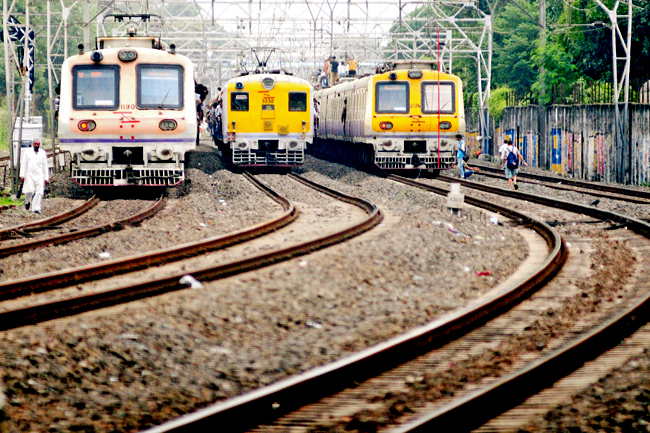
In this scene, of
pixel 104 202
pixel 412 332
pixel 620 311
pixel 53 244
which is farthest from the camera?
pixel 104 202

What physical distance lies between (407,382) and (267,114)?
20357 millimetres

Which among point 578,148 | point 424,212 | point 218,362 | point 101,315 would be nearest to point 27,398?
point 218,362

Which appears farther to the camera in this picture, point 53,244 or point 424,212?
point 424,212

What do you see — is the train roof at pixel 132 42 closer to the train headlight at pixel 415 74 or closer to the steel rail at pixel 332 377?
the train headlight at pixel 415 74

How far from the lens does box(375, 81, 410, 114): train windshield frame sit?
24.4 metres

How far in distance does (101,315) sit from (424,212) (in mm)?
9023

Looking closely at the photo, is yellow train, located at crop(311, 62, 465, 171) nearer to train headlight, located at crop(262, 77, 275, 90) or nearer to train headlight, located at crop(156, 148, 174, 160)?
train headlight, located at crop(262, 77, 275, 90)

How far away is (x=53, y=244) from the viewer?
11836 mm

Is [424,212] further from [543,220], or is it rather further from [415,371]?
[415,371]

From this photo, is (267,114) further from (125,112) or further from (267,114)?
(125,112)

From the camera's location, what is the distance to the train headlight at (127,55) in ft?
59.5

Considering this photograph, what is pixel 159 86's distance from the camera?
1839cm

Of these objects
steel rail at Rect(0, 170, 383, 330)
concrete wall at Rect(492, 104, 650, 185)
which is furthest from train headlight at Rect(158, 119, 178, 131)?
concrete wall at Rect(492, 104, 650, 185)

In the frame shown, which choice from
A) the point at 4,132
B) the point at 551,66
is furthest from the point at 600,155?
the point at 4,132
